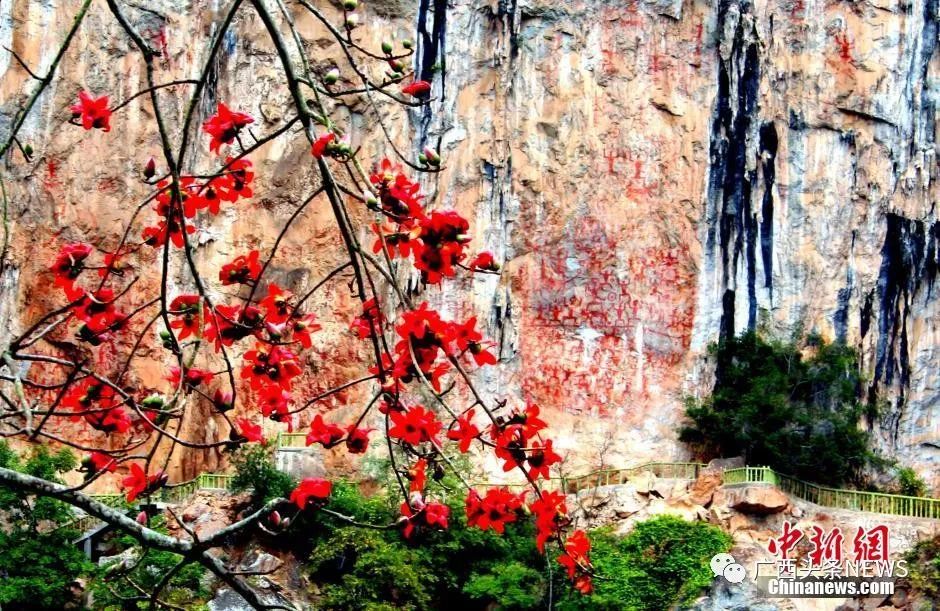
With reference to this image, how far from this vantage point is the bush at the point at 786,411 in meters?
19.3

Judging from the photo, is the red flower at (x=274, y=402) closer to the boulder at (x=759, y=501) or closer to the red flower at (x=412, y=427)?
the red flower at (x=412, y=427)

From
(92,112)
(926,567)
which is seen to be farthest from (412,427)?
(926,567)

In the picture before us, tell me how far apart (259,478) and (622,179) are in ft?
21.8

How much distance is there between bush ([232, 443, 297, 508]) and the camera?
17875 millimetres

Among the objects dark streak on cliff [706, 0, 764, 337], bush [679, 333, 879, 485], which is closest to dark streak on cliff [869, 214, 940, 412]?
bush [679, 333, 879, 485]

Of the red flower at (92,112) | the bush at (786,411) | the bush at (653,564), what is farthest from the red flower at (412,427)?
the bush at (786,411)

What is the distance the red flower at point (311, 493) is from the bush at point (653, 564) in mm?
13478

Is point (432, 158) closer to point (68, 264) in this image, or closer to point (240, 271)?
point (240, 271)

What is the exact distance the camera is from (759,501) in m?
17.8

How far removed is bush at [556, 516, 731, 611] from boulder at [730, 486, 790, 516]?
0.59 m

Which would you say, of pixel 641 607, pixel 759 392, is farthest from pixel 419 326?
pixel 759 392

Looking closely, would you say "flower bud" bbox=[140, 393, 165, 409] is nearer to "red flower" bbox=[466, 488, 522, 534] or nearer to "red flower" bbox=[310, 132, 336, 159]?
"red flower" bbox=[310, 132, 336, 159]

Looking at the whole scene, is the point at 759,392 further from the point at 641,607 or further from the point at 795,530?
the point at 641,607

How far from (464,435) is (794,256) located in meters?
19.4
